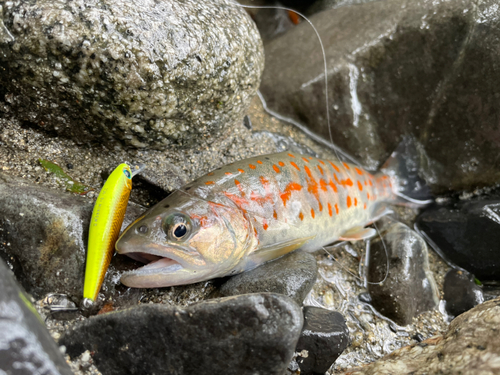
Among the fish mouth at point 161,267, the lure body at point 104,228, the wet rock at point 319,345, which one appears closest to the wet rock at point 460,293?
the wet rock at point 319,345

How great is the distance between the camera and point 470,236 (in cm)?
386

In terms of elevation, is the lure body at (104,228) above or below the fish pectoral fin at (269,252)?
above

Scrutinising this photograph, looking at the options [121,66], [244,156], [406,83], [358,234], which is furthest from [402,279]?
[121,66]

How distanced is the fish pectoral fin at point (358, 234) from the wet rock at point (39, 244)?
2417mm

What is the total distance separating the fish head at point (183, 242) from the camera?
253cm

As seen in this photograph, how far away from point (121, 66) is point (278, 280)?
6.39 ft

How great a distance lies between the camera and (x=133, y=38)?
2.73m

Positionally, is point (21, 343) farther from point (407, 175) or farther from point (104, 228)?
point (407, 175)

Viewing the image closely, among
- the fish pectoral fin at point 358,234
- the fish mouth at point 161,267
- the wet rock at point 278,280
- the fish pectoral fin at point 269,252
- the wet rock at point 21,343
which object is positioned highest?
the wet rock at point 21,343

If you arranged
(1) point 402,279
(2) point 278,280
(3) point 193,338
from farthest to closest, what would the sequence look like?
(1) point 402,279
(2) point 278,280
(3) point 193,338

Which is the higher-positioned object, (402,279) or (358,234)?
(358,234)

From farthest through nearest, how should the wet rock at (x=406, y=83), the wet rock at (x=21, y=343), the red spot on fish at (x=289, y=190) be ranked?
the wet rock at (x=406, y=83) → the red spot on fish at (x=289, y=190) → the wet rock at (x=21, y=343)

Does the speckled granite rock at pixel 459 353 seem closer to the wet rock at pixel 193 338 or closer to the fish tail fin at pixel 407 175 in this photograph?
the wet rock at pixel 193 338

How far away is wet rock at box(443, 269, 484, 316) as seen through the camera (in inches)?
138
